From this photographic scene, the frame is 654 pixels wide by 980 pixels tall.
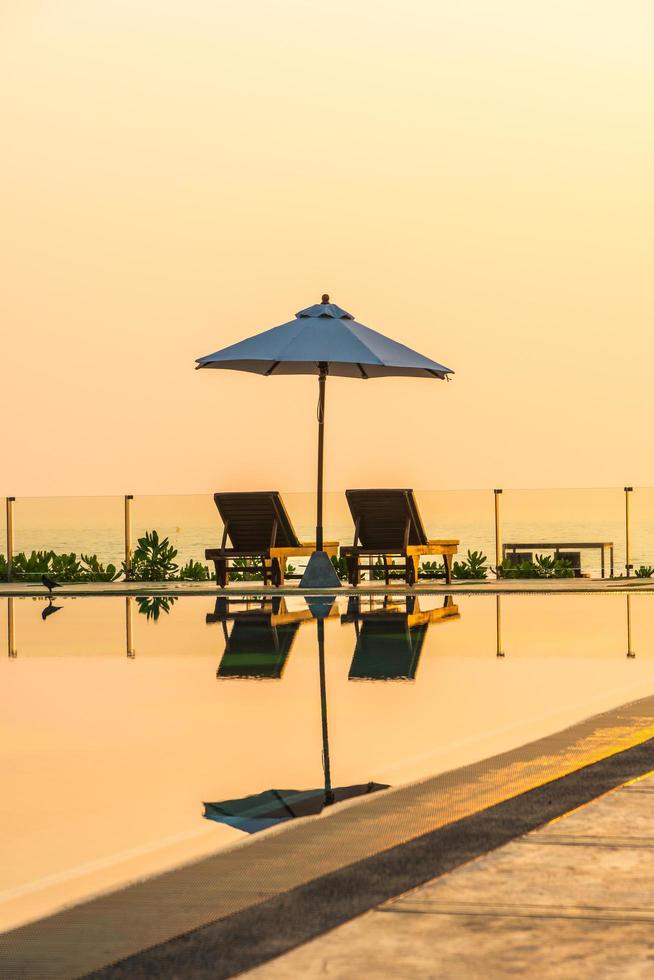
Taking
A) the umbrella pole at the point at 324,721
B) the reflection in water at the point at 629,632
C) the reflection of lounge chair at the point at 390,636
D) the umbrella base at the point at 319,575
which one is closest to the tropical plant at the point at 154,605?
the umbrella base at the point at 319,575

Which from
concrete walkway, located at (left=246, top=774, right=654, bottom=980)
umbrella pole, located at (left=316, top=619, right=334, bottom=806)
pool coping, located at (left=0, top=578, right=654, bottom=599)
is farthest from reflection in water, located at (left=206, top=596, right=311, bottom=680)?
concrete walkway, located at (left=246, top=774, right=654, bottom=980)

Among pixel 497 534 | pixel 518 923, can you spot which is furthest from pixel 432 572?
pixel 518 923

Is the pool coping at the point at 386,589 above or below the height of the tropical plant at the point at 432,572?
below

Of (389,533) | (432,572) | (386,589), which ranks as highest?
(389,533)

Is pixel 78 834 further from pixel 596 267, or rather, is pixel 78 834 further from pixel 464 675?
pixel 596 267

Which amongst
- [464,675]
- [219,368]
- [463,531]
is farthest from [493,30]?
[463,531]

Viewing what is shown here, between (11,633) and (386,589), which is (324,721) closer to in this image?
(11,633)

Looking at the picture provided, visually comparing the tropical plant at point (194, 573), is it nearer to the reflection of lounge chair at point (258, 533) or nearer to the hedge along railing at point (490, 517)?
the hedge along railing at point (490, 517)

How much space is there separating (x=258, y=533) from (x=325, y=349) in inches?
79.2

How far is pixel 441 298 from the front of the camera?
27.1 metres

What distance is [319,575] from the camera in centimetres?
1443

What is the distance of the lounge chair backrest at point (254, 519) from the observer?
1477cm

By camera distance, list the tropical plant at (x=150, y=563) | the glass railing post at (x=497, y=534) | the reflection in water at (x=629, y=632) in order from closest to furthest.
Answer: the reflection in water at (x=629, y=632), the glass railing post at (x=497, y=534), the tropical plant at (x=150, y=563)

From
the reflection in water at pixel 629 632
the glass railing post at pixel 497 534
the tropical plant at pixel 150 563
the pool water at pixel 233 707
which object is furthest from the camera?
the tropical plant at pixel 150 563
